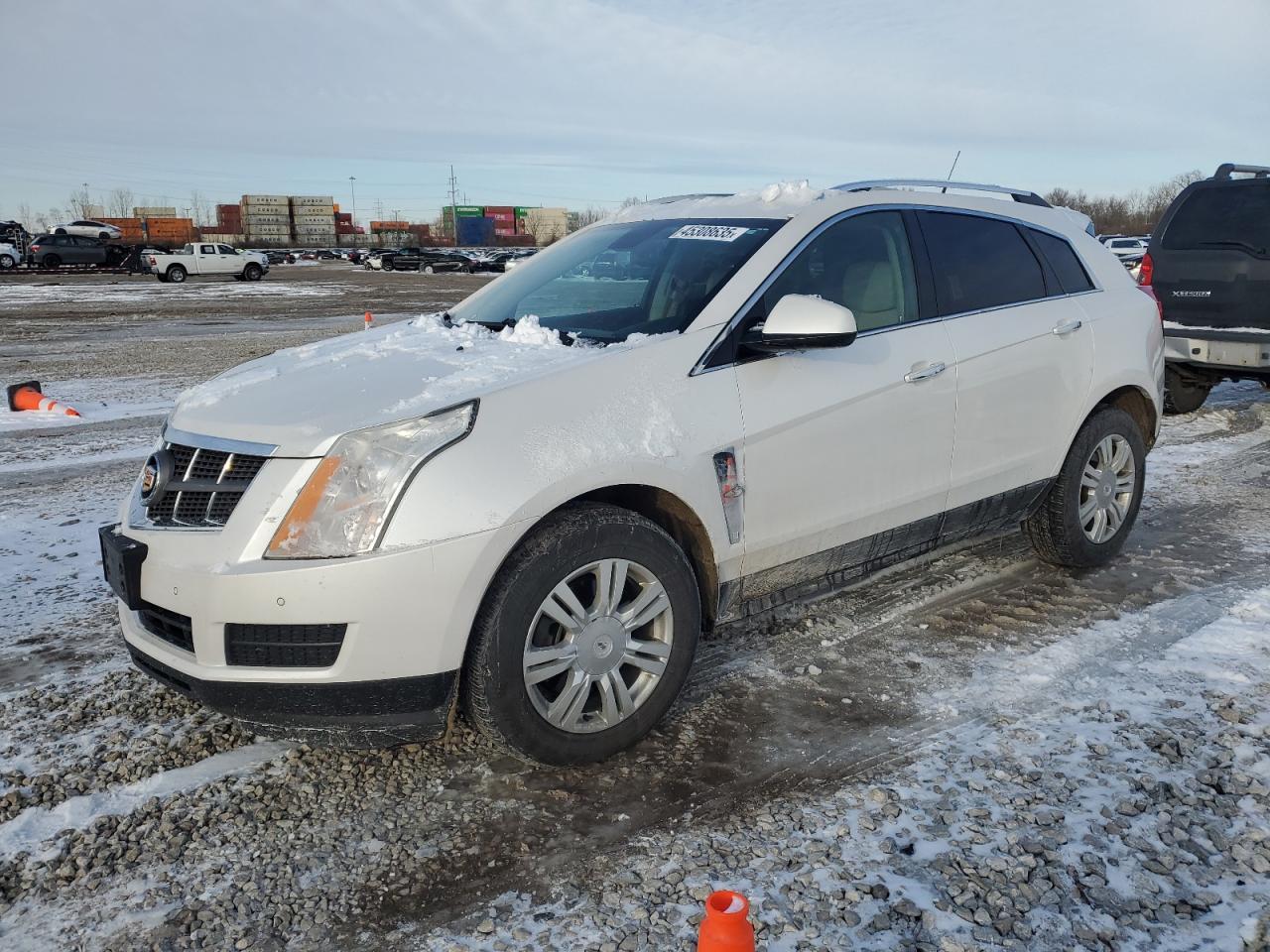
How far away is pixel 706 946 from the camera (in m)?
1.97

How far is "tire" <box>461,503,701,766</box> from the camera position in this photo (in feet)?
9.52

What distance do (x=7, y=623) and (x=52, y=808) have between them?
66.3 inches

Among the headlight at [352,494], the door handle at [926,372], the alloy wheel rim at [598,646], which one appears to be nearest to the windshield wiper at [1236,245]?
the door handle at [926,372]

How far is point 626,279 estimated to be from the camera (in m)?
4.04

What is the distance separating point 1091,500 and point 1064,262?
1141 millimetres

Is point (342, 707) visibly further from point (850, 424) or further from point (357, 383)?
point (850, 424)

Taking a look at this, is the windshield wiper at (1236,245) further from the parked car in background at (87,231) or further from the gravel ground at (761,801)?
the parked car in background at (87,231)

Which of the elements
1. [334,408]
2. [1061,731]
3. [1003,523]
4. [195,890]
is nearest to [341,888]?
[195,890]

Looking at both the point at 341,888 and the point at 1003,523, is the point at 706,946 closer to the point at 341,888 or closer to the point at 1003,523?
the point at 341,888

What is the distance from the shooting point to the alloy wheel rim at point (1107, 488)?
15.9 ft

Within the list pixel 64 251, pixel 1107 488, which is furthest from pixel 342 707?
pixel 64 251

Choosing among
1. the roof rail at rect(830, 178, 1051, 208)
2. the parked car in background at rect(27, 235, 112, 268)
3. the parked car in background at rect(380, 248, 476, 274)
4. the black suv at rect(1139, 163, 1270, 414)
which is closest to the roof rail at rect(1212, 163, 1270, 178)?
the black suv at rect(1139, 163, 1270, 414)

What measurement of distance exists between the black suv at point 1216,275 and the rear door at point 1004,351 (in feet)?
14.7

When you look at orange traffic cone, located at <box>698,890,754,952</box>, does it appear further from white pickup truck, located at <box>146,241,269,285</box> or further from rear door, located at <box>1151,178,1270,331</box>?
white pickup truck, located at <box>146,241,269,285</box>
